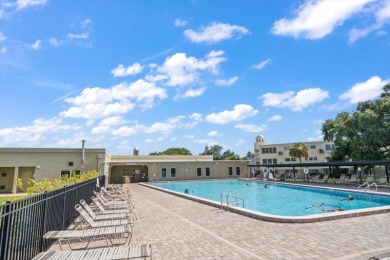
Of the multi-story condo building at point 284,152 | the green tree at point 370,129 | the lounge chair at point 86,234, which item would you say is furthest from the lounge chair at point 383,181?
the multi-story condo building at point 284,152

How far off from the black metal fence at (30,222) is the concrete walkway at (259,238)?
2063mm

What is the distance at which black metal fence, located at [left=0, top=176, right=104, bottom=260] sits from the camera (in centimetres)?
382

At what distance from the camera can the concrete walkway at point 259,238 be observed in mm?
5352

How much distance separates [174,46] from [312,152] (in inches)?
1835

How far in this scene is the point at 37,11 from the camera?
36.1 ft

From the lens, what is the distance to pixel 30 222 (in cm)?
498

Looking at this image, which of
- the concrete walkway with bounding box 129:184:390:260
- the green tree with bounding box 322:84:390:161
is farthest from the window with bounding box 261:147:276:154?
the concrete walkway with bounding box 129:184:390:260

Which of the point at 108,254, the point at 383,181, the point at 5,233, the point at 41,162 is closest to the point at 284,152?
the point at 383,181

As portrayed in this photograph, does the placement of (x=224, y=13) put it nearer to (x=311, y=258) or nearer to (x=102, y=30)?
(x=102, y=30)

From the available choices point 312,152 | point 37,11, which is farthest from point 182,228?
point 312,152

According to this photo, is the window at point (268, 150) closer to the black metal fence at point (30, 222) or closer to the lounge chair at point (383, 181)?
the lounge chair at point (383, 181)

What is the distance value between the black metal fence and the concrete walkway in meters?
2.06

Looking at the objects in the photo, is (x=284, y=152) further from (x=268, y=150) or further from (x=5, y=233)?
(x=5, y=233)

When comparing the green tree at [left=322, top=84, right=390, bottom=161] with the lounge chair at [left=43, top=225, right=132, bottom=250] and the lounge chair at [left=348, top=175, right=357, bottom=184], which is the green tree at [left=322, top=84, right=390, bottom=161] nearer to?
the lounge chair at [left=348, top=175, right=357, bottom=184]
